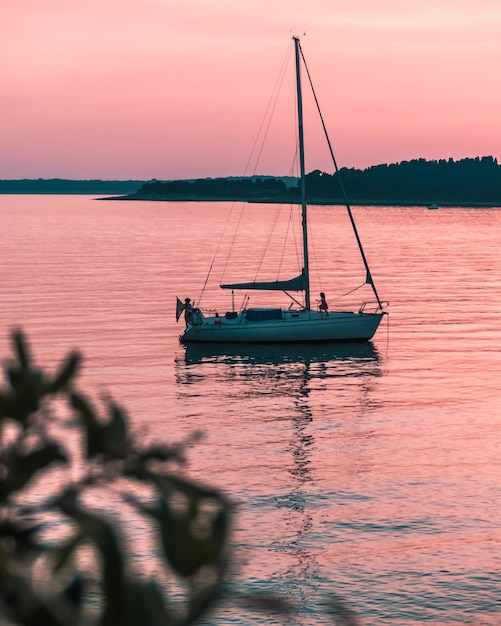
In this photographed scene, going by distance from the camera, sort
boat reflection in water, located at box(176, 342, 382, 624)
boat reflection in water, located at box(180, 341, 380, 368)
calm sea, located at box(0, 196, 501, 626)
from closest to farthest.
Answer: calm sea, located at box(0, 196, 501, 626), boat reflection in water, located at box(176, 342, 382, 624), boat reflection in water, located at box(180, 341, 380, 368)

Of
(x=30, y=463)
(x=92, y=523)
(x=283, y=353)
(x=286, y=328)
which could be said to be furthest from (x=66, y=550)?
(x=286, y=328)

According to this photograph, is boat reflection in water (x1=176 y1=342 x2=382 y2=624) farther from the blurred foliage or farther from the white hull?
the blurred foliage

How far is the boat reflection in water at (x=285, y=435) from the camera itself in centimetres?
2691

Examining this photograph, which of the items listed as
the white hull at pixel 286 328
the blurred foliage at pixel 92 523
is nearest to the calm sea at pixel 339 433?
the blurred foliage at pixel 92 523

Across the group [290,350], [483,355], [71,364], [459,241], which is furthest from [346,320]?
[459,241]

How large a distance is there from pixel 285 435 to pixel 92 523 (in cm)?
3744

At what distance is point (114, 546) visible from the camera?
1208 millimetres

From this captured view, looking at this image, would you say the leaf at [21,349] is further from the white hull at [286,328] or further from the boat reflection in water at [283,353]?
the white hull at [286,328]

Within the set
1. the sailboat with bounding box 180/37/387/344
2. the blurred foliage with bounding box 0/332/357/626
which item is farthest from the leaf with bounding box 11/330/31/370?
the sailboat with bounding box 180/37/387/344

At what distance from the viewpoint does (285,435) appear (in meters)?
38.4

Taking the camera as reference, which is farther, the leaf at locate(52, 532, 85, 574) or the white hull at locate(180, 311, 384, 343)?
the white hull at locate(180, 311, 384, 343)

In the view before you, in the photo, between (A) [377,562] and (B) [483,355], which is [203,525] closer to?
(A) [377,562]

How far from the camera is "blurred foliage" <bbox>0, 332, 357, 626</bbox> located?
3.97ft

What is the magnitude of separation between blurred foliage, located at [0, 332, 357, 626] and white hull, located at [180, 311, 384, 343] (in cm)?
5703
